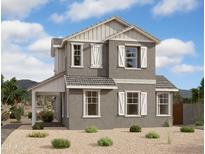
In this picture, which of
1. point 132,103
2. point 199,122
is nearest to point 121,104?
point 132,103

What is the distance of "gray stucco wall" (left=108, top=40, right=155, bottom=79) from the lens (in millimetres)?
25172

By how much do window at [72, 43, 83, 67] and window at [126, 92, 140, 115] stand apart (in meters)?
4.13

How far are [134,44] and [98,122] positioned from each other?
6.19m

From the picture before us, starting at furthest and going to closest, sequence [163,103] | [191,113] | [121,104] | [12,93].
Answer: [12,93], [191,113], [163,103], [121,104]

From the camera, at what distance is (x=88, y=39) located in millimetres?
25266

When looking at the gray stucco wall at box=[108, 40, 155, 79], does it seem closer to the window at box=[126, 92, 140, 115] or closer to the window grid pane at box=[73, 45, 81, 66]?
the window at box=[126, 92, 140, 115]

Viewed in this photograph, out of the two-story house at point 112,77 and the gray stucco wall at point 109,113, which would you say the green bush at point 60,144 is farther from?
the two-story house at point 112,77

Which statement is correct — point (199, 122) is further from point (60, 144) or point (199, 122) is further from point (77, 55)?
point (60, 144)

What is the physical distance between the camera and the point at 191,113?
3102 cm

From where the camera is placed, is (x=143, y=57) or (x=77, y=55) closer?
(x=77, y=55)

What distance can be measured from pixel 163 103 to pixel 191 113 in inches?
209

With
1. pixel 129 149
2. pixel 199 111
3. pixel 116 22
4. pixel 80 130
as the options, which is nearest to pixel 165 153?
pixel 129 149

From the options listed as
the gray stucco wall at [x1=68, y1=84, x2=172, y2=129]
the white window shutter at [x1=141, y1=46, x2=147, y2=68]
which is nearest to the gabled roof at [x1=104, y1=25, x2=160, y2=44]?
the white window shutter at [x1=141, y1=46, x2=147, y2=68]

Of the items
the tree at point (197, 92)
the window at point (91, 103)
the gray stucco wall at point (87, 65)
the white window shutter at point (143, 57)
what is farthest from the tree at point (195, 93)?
the window at point (91, 103)
